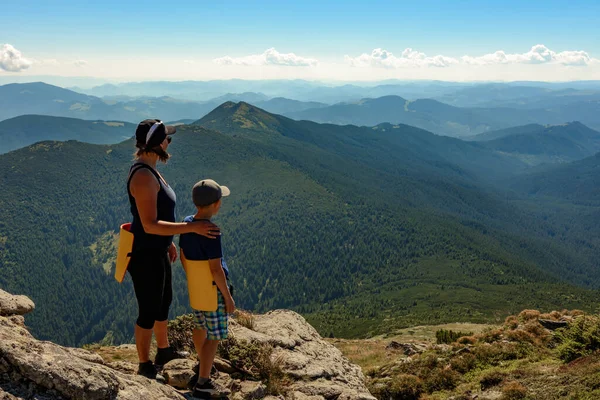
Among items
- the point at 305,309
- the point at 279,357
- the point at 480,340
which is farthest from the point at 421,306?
the point at 279,357

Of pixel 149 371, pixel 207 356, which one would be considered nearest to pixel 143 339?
pixel 149 371

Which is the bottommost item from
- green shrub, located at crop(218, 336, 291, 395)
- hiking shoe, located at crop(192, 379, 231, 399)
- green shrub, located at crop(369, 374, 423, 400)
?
green shrub, located at crop(369, 374, 423, 400)

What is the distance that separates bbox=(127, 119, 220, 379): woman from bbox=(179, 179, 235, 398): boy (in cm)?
34

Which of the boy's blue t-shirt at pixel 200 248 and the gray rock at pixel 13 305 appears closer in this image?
the boy's blue t-shirt at pixel 200 248

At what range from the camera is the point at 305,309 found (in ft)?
609

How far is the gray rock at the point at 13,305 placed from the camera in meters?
7.58

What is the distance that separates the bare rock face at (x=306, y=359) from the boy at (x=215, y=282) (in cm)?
283

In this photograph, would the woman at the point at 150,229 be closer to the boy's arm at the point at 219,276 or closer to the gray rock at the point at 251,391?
the boy's arm at the point at 219,276

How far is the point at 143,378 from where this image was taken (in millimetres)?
7133

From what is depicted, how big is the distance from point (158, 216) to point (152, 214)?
0.49m

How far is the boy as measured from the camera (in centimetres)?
700

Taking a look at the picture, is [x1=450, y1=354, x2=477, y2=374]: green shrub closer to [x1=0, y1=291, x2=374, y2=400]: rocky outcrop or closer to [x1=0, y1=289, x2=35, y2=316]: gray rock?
[x1=0, y1=291, x2=374, y2=400]: rocky outcrop

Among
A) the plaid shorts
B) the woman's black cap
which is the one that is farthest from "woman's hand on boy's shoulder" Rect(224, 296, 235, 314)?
the woman's black cap

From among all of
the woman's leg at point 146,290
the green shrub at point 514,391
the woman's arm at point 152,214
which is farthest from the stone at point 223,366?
the green shrub at point 514,391
